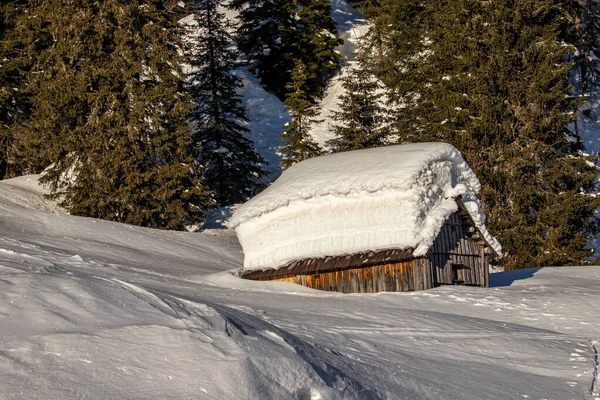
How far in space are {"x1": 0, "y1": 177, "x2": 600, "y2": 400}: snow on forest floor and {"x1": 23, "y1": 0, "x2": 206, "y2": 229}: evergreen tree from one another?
1103 cm

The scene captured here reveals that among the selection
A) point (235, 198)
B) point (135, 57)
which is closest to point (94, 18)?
point (135, 57)

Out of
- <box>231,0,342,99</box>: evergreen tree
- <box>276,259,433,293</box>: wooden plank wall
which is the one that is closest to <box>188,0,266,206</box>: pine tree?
<box>231,0,342,99</box>: evergreen tree

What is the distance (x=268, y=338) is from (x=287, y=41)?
1696 inches

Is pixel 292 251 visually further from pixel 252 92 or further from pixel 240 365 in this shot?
pixel 252 92

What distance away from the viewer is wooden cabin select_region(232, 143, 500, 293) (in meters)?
21.5

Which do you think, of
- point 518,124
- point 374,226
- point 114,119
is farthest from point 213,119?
point 374,226

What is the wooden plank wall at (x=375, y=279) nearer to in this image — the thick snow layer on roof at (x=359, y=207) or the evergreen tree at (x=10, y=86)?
the thick snow layer on roof at (x=359, y=207)

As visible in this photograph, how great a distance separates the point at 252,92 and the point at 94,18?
16.2 meters

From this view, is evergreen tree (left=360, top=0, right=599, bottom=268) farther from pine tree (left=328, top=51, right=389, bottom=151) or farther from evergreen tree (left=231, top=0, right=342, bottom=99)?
evergreen tree (left=231, top=0, right=342, bottom=99)

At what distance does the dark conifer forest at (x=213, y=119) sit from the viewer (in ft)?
108

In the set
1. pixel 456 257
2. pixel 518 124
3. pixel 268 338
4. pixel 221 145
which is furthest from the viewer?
pixel 221 145

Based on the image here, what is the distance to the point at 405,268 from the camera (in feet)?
70.9

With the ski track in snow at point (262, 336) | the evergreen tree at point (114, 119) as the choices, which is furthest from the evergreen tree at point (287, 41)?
the ski track in snow at point (262, 336)

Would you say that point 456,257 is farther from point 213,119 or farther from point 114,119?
point 213,119
